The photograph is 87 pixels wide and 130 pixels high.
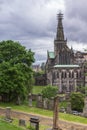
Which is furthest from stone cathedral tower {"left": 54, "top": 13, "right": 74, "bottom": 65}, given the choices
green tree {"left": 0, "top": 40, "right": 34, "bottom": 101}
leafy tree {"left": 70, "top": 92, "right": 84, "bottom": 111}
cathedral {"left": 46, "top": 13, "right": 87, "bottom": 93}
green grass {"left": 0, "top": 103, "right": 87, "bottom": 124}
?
green grass {"left": 0, "top": 103, "right": 87, "bottom": 124}

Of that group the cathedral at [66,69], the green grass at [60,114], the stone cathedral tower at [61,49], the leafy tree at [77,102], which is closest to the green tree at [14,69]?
the green grass at [60,114]

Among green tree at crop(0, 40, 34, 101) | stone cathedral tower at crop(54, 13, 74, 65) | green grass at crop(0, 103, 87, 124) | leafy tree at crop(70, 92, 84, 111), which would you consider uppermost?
stone cathedral tower at crop(54, 13, 74, 65)

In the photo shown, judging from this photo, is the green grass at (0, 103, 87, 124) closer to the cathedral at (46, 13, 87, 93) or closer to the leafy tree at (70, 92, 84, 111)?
the leafy tree at (70, 92, 84, 111)

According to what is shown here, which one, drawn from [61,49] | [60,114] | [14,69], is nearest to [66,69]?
[61,49]

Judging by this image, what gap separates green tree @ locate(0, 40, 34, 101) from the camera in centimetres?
5278

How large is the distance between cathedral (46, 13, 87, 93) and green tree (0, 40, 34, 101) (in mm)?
46960

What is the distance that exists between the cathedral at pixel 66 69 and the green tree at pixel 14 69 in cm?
4696

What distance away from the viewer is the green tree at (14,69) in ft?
173

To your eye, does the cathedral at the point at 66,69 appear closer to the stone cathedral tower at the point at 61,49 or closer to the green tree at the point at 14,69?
the stone cathedral tower at the point at 61,49

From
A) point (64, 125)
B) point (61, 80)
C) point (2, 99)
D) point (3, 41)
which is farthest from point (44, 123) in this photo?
point (61, 80)

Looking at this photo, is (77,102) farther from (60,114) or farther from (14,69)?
(14,69)

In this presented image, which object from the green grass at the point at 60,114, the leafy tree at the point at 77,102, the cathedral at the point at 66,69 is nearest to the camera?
the green grass at the point at 60,114

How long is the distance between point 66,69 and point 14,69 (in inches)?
2267

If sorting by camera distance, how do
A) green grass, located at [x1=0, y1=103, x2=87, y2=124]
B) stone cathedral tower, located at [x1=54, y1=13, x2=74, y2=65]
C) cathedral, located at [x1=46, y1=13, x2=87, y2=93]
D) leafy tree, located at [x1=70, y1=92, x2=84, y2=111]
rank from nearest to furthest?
green grass, located at [x1=0, y1=103, x2=87, y2=124], leafy tree, located at [x1=70, y1=92, x2=84, y2=111], cathedral, located at [x1=46, y1=13, x2=87, y2=93], stone cathedral tower, located at [x1=54, y1=13, x2=74, y2=65]
